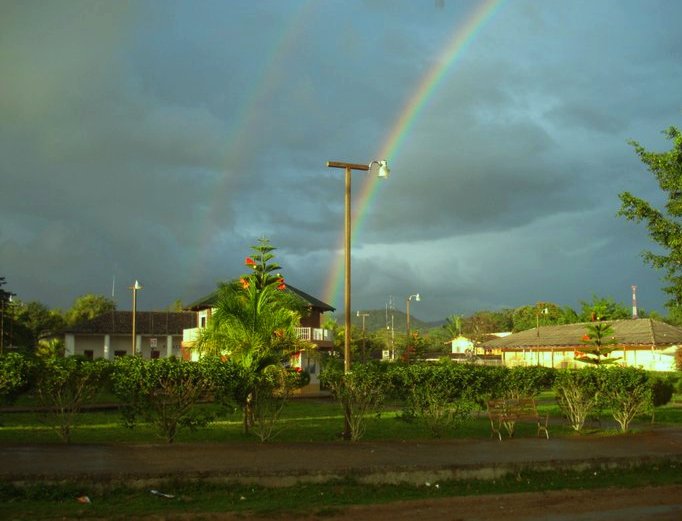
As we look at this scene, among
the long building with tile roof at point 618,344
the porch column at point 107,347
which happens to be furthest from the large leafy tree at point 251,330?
the porch column at point 107,347

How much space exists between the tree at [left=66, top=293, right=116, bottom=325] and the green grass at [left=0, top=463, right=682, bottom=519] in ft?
302

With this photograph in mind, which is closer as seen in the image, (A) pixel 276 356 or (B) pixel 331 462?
(B) pixel 331 462

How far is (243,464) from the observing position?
11.0 metres

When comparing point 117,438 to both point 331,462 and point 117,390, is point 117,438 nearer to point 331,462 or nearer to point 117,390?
point 117,390

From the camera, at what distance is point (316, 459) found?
11.8 metres

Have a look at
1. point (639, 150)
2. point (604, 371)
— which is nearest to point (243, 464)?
point (604, 371)

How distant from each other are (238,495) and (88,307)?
97.2m

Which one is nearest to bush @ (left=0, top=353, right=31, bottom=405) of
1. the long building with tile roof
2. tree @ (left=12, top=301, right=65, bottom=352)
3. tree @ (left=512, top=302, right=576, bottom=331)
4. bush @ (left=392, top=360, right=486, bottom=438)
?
bush @ (left=392, top=360, right=486, bottom=438)

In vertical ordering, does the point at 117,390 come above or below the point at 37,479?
above

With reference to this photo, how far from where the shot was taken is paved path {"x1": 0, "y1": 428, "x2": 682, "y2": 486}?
33.1 feet

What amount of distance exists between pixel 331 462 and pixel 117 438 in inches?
257

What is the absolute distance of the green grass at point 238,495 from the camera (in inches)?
335

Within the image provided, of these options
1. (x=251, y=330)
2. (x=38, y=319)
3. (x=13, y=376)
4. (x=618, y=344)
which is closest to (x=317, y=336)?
(x=618, y=344)

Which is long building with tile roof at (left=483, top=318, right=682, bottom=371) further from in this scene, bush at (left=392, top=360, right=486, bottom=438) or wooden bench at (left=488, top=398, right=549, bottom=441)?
bush at (left=392, top=360, right=486, bottom=438)
